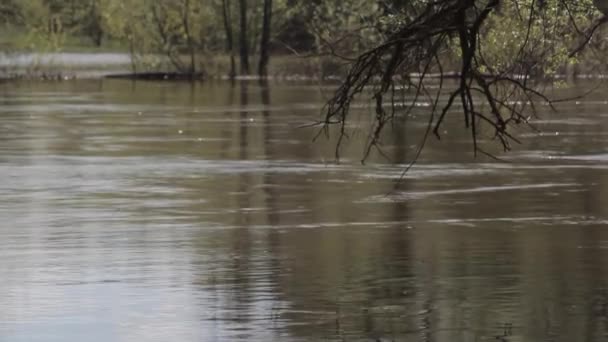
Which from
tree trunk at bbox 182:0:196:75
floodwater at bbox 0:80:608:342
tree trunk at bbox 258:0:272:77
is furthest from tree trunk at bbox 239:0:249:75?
floodwater at bbox 0:80:608:342

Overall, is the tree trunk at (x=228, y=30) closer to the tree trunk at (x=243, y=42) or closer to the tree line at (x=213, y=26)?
the tree line at (x=213, y=26)

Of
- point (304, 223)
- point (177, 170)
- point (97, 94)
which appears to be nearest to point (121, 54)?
point (97, 94)

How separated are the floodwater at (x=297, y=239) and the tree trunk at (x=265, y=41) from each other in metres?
39.2

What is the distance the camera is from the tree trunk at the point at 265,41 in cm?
7362

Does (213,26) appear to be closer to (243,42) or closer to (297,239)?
(243,42)

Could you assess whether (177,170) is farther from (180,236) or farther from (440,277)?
(440,277)

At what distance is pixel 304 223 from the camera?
746 inches

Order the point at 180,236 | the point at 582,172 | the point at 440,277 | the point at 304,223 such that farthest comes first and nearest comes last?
the point at 582,172 < the point at 304,223 < the point at 180,236 < the point at 440,277

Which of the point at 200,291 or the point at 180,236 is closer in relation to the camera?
the point at 200,291

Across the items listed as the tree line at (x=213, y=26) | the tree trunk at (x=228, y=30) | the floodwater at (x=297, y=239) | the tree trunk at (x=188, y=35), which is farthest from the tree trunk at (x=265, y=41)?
the floodwater at (x=297, y=239)

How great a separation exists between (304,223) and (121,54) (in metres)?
82.8

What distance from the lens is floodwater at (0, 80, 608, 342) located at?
40.8 ft

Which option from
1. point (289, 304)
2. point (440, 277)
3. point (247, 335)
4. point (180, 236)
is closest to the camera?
point (247, 335)

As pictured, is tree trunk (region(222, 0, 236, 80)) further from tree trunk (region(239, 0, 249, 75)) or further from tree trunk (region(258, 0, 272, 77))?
tree trunk (region(258, 0, 272, 77))
